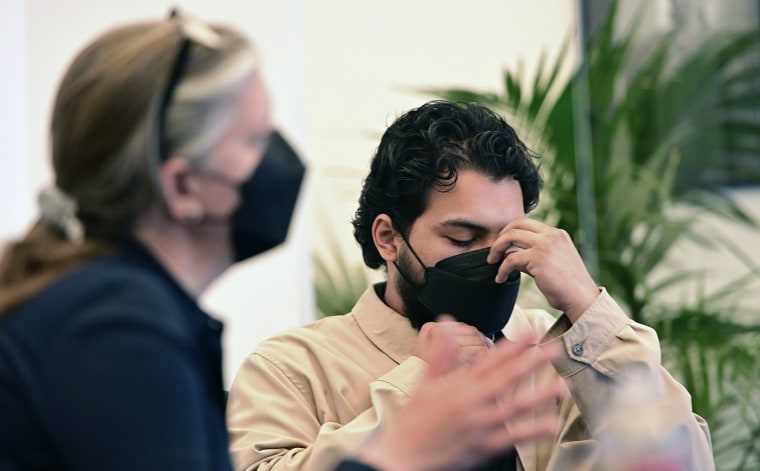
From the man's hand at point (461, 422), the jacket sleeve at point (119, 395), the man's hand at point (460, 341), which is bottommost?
the man's hand at point (460, 341)

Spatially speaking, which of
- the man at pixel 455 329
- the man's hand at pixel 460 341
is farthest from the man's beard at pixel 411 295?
the man's hand at pixel 460 341

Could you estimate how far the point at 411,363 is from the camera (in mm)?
1868

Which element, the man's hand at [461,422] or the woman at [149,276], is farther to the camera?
the man's hand at [461,422]

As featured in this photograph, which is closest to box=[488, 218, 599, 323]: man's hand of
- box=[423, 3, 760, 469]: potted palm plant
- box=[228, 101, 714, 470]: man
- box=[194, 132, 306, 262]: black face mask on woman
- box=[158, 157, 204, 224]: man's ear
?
box=[228, 101, 714, 470]: man

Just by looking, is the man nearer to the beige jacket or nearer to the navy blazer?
the beige jacket

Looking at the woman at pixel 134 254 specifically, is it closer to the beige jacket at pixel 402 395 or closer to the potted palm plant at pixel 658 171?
the beige jacket at pixel 402 395

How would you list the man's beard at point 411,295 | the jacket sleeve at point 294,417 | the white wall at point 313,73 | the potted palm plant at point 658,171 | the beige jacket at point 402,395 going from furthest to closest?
1. the white wall at point 313,73
2. the potted palm plant at point 658,171
3. the man's beard at point 411,295
4. the beige jacket at point 402,395
5. the jacket sleeve at point 294,417

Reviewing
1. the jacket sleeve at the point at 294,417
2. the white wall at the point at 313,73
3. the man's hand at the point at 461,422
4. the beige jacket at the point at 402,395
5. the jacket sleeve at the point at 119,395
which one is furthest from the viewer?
the white wall at the point at 313,73

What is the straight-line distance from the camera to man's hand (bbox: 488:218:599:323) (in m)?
1.94

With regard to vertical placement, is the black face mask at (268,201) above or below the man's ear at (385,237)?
above

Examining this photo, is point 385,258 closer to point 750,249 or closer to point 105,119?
point 105,119

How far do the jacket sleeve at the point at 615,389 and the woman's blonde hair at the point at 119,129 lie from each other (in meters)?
0.93

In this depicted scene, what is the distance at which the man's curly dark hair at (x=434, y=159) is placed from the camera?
2.08 meters

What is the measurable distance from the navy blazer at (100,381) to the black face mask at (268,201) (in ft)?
0.59
